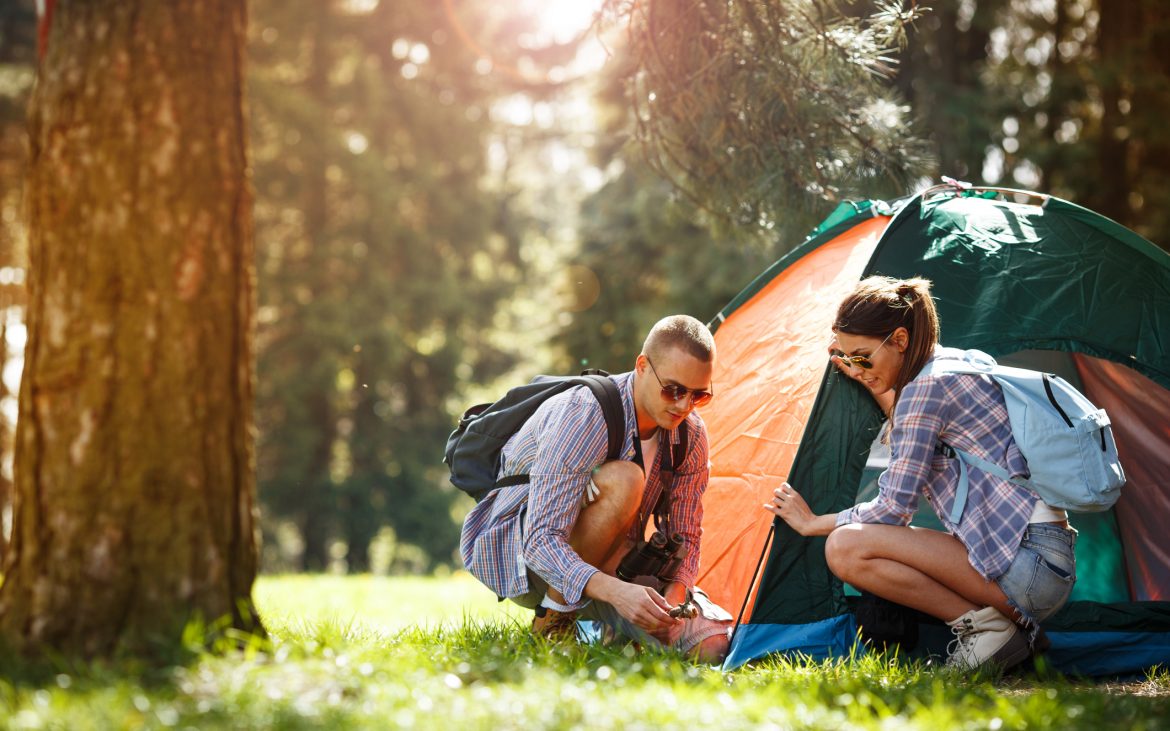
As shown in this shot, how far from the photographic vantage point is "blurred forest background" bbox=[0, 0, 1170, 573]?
509 cm

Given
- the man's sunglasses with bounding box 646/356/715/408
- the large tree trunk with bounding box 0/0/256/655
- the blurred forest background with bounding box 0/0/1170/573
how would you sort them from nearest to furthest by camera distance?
the large tree trunk with bounding box 0/0/256/655 < the man's sunglasses with bounding box 646/356/715/408 < the blurred forest background with bounding box 0/0/1170/573

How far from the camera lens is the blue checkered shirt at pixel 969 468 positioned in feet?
11.8

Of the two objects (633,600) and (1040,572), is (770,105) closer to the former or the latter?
(1040,572)

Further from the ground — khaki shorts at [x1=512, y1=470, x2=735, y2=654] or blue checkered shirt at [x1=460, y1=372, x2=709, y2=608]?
blue checkered shirt at [x1=460, y1=372, x2=709, y2=608]

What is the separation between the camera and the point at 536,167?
19.9 m

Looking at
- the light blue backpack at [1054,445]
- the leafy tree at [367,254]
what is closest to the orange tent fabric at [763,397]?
the light blue backpack at [1054,445]

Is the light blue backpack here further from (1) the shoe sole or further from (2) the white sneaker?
(1) the shoe sole

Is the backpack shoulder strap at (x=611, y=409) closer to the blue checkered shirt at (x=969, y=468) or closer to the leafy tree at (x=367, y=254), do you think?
the blue checkered shirt at (x=969, y=468)

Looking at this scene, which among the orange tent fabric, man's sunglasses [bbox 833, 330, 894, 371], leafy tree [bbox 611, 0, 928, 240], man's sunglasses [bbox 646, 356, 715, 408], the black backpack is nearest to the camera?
man's sunglasses [bbox 646, 356, 715, 408]

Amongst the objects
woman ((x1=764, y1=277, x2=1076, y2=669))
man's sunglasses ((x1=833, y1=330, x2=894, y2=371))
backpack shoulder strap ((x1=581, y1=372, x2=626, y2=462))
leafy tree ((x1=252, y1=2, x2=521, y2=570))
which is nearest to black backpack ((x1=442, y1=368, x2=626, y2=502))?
backpack shoulder strap ((x1=581, y1=372, x2=626, y2=462))

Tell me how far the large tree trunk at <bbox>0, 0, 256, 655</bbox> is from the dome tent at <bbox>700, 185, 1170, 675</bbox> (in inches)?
79.3

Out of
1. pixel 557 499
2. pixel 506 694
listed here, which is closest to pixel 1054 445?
pixel 557 499

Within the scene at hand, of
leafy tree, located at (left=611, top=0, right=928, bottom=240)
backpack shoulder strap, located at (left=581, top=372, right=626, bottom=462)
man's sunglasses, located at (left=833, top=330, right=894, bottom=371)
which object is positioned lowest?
backpack shoulder strap, located at (left=581, top=372, right=626, bottom=462)

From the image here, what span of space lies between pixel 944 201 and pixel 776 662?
2.16 meters
